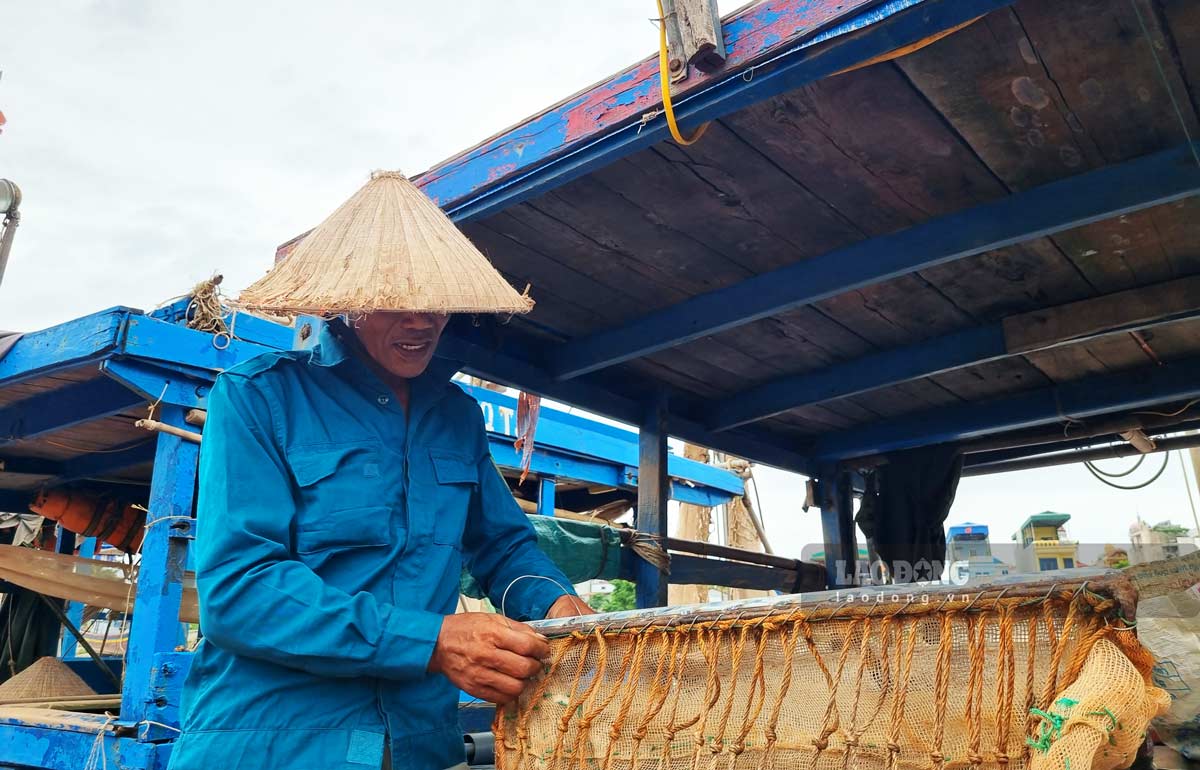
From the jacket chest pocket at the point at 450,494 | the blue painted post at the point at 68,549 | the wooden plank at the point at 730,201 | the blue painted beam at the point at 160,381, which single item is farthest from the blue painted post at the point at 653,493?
the blue painted post at the point at 68,549

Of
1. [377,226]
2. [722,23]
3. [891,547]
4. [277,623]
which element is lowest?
[277,623]

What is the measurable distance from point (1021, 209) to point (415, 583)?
2.03 metres

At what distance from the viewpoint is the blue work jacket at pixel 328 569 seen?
5.15 ft

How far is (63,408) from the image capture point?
5.36 metres

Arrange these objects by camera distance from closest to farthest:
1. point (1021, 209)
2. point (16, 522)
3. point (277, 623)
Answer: point (277, 623) → point (1021, 209) → point (16, 522)

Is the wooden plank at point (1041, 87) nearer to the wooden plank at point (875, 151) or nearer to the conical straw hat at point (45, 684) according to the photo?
the wooden plank at point (875, 151)

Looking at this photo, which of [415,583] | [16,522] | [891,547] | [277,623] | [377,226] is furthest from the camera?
[16,522]

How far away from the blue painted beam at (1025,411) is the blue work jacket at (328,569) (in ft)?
10.2

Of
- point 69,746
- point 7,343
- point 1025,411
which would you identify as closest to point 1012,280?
point 1025,411

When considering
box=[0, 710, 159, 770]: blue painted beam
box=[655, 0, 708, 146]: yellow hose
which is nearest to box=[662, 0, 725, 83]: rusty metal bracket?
box=[655, 0, 708, 146]: yellow hose

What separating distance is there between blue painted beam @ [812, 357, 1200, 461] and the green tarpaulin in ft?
5.56

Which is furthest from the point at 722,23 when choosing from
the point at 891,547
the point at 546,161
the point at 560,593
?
the point at 891,547

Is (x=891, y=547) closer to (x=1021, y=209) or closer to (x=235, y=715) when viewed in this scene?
(x=1021, y=209)

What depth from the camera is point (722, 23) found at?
2016 mm
